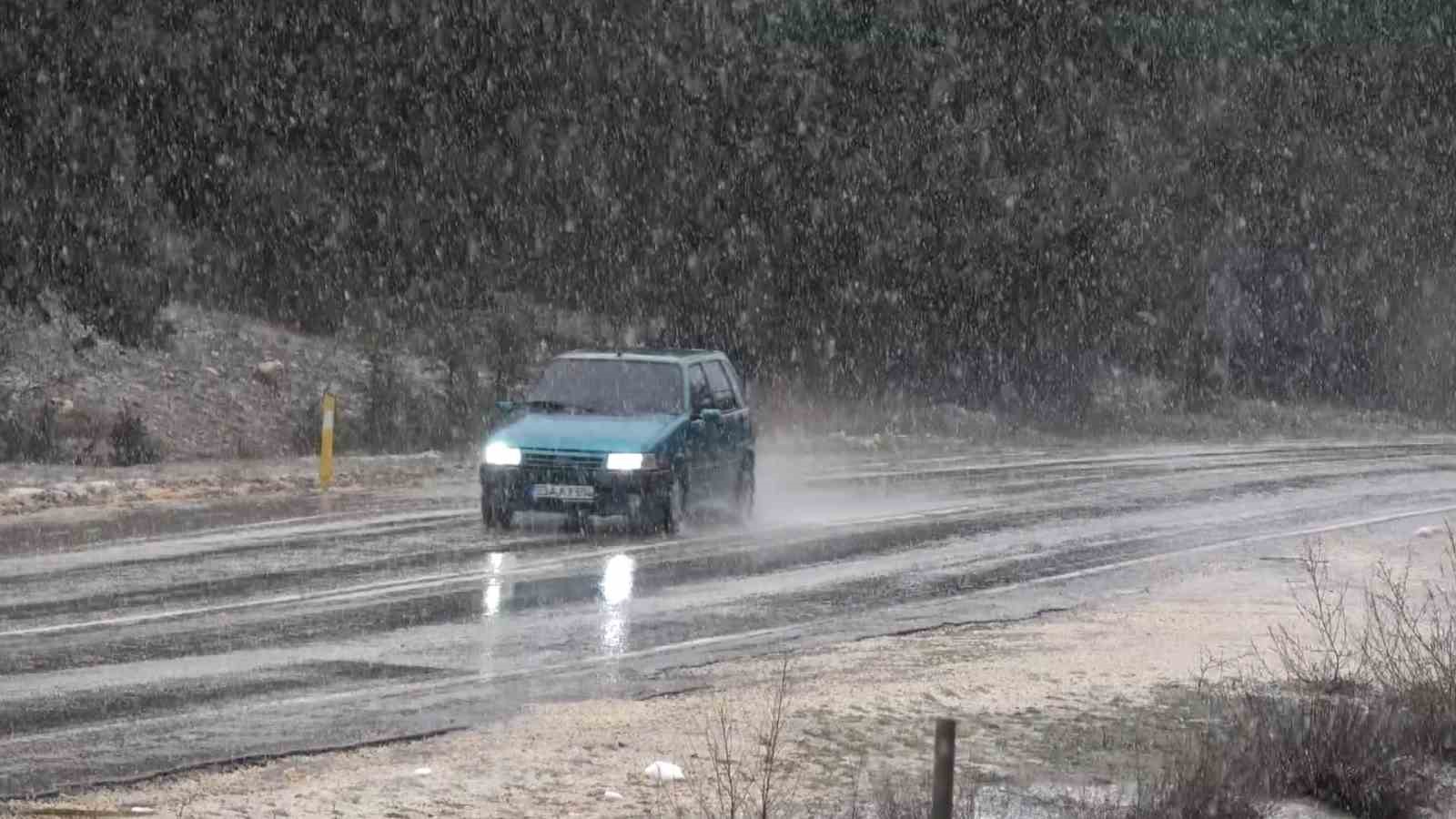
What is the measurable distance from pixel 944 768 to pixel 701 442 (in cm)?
1362

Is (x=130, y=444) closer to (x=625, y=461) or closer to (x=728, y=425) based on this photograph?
(x=728, y=425)

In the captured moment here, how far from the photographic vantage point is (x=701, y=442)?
19.4m

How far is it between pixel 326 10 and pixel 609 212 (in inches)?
262

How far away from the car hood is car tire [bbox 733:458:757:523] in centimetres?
163

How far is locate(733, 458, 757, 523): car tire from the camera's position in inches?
808

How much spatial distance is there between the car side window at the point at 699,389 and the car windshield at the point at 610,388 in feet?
0.44

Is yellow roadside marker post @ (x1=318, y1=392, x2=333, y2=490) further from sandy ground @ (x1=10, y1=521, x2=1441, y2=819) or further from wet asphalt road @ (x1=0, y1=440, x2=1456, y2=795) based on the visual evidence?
sandy ground @ (x1=10, y1=521, x2=1441, y2=819)

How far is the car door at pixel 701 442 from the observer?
19.2 metres

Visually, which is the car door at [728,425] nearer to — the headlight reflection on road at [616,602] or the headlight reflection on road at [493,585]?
the headlight reflection on road at [616,602]

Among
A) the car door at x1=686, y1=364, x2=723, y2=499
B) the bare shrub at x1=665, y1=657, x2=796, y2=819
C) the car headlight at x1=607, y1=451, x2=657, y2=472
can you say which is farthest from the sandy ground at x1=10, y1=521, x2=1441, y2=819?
the car door at x1=686, y1=364, x2=723, y2=499

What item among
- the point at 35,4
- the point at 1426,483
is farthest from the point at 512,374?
the point at 1426,483

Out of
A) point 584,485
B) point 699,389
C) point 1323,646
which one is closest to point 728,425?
point 699,389

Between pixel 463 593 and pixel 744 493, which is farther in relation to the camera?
pixel 744 493

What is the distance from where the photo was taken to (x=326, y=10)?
32.5m
